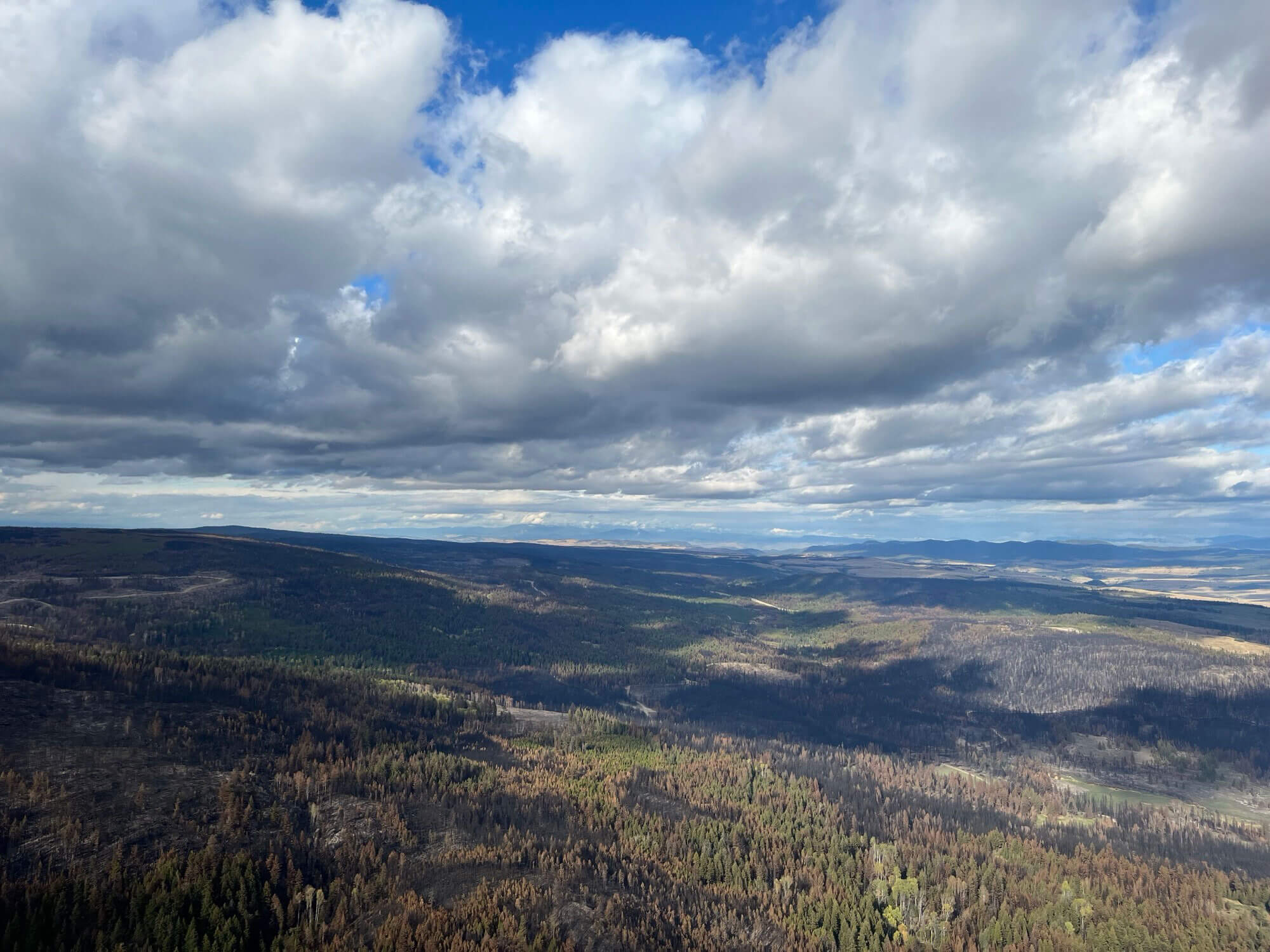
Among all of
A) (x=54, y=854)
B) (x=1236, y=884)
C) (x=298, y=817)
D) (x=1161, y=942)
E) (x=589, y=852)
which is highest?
(x=54, y=854)

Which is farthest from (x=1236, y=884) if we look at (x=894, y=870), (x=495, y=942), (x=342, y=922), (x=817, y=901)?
(x=342, y=922)

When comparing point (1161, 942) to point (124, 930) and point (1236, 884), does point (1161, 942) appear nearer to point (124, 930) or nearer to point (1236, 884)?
point (1236, 884)

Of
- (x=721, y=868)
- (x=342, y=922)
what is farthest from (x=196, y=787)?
(x=721, y=868)

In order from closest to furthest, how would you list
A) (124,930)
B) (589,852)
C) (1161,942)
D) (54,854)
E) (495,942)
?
(124,930) < (495,942) < (54,854) < (1161,942) < (589,852)

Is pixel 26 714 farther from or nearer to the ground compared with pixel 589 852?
farther from the ground

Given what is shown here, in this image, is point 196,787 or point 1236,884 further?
point 1236,884

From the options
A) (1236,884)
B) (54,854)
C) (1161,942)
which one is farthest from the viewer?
(1236,884)

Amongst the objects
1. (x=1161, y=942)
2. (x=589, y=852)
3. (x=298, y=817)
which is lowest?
(x=1161, y=942)

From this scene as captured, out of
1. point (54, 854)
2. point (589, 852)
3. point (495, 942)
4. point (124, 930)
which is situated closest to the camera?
point (124, 930)

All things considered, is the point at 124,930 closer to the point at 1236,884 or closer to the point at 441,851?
the point at 441,851
